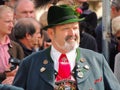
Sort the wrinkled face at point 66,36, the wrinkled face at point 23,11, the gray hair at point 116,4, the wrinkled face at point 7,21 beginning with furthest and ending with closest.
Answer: the gray hair at point 116,4, the wrinkled face at point 23,11, the wrinkled face at point 7,21, the wrinkled face at point 66,36

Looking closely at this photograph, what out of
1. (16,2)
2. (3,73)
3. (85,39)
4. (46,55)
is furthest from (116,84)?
(16,2)

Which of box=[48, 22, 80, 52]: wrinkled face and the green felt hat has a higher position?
the green felt hat

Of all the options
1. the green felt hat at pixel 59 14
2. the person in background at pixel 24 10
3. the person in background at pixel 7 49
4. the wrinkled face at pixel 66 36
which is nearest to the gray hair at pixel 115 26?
the person in background at pixel 7 49

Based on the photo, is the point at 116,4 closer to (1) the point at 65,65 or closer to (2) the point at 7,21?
(2) the point at 7,21

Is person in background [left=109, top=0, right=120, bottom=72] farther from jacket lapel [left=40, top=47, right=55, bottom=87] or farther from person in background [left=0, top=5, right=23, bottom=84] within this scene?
jacket lapel [left=40, top=47, right=55, bottom=87]

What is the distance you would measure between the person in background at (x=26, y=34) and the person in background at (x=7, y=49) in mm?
108

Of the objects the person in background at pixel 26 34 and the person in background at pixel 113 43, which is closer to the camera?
the person in background at pixel 26 34

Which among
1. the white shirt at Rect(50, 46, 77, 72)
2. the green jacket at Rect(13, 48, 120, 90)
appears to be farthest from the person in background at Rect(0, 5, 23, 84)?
the white shirt at Rect(50, 46, 77, 72)

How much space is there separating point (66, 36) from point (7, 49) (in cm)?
146

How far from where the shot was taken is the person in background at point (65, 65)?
442cm

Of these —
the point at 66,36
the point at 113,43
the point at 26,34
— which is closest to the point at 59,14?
the point at 66,36

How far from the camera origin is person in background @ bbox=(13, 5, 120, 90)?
4418mm

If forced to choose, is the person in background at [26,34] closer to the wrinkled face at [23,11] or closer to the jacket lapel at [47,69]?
the wrinkled face at [23,11]

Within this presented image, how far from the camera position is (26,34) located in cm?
598
